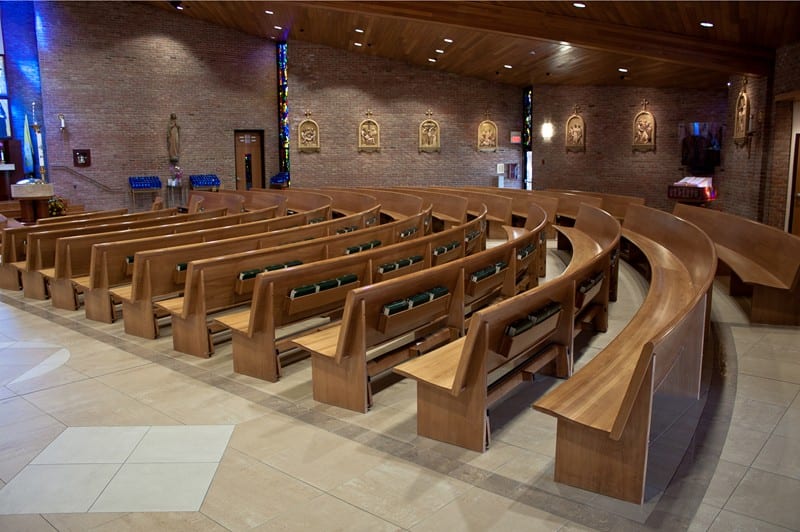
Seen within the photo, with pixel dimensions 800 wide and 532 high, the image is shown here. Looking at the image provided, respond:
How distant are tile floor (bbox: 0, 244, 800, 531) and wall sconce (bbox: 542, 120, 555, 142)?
13358 mm

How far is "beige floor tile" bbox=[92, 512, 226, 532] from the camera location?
A: 241cm

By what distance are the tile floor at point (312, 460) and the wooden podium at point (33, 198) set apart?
671 cm

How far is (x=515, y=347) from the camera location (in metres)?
3.18

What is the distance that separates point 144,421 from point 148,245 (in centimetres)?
253

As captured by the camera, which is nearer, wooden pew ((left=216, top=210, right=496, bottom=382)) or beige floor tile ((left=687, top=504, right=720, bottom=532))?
beige floor tile ((left=687, top=504, right=720, bottom=532))

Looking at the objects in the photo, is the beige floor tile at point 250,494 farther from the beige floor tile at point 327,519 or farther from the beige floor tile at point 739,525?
the beige floor tile at point 739,525

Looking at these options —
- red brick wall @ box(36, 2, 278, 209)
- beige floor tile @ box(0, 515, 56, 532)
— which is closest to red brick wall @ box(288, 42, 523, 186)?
red brick wall @ box(36, 2, 278, 209)

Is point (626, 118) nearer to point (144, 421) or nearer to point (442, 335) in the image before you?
point (442, 335)

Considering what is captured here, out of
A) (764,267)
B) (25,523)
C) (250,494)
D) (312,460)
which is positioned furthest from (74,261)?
(764,267)

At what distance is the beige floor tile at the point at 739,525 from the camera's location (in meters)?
2.33

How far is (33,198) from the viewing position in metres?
10.1

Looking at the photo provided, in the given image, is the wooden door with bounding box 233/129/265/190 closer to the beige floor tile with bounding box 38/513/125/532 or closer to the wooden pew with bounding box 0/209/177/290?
the wooden pew with bounding box 0/209/177/290

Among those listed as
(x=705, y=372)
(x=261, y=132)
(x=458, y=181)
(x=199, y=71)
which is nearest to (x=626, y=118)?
(x=458, y=181)

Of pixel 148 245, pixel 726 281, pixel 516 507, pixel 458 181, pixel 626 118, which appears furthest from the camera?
pixel 458 181
